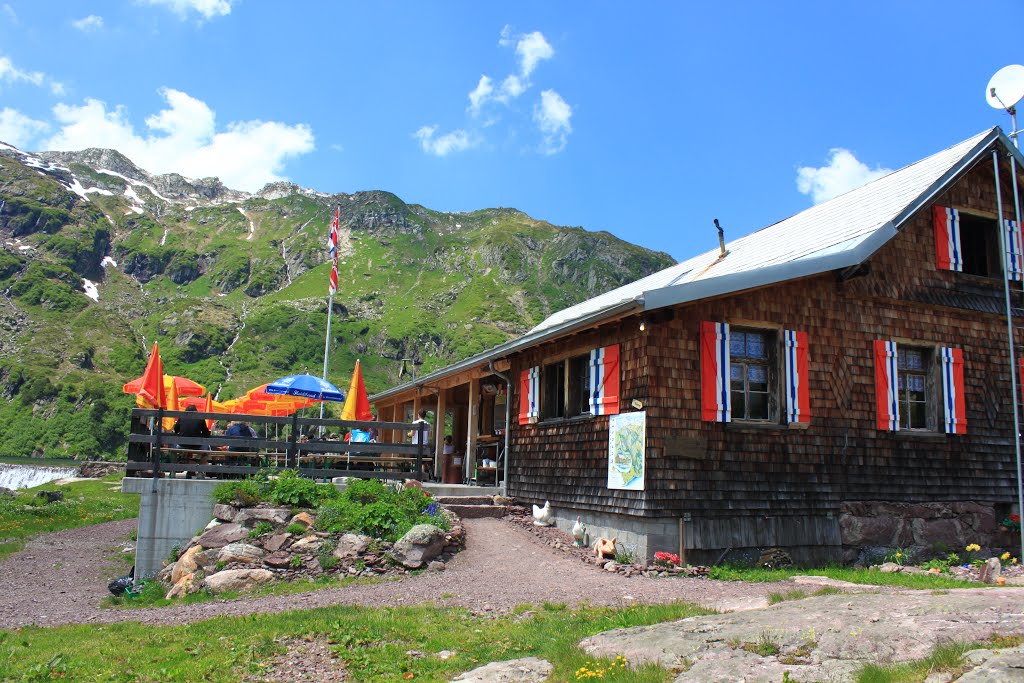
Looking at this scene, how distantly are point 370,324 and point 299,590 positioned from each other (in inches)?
4426

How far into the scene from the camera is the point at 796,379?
12.7 meters

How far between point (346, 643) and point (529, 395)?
901 cm

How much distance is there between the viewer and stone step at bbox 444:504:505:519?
583 inches

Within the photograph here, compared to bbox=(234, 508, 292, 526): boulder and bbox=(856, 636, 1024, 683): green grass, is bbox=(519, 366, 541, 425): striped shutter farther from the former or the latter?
bbox=(856, 636, 1024, 683): green grass

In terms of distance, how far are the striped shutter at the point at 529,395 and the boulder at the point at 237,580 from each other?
6.13m

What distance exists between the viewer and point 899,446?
535 inches

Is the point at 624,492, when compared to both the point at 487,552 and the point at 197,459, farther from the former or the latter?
the point at 197,459

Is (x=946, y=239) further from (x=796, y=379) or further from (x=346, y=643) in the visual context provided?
(x=346, y=643)

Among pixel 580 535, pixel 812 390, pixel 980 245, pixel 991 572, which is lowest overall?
pixel 991 572

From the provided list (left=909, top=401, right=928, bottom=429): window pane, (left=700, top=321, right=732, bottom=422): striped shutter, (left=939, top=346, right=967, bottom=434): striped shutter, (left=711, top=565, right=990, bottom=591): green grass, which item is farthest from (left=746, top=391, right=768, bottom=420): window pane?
(left=939, top=346, right=967, bottom=434): striped shutter

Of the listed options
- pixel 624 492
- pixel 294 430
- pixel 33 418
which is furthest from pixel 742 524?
pixel 33 418

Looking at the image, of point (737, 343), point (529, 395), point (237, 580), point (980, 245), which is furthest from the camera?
point (529, 395)

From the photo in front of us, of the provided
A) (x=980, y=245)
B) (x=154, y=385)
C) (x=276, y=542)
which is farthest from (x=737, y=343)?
(x=154, y=385)

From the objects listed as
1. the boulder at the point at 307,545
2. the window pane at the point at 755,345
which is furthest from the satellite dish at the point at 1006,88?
the boulder at the point at 307,545
